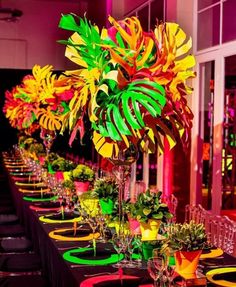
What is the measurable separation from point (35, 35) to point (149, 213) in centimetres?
1181

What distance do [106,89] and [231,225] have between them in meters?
1.74

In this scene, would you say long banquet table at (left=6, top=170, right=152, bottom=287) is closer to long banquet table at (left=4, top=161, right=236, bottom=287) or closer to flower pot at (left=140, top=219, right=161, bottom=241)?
long banquet table at (left=4, top=161, right=236, bottom=287)

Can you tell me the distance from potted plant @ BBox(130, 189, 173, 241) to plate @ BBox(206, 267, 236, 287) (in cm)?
44

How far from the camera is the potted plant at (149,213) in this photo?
303 cm

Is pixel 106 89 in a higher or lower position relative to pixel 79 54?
lower

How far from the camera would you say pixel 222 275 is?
2.63 meters

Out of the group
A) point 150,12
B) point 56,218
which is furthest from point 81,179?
point 150,12

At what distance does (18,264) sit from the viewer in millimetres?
4125

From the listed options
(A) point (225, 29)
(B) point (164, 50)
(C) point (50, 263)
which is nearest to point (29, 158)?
(A) point (225, 29)

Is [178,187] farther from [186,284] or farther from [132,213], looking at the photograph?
[186,284]

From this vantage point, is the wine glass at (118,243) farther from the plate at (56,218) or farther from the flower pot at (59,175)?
the flower pot at (59,175)

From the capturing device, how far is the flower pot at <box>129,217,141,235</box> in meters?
3.13

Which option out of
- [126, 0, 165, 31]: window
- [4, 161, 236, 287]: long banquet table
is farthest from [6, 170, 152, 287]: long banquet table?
[126, 0, 165, 31]: window

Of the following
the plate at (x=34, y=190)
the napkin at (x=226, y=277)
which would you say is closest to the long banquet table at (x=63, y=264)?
the napkin at (x=226, y=277)
